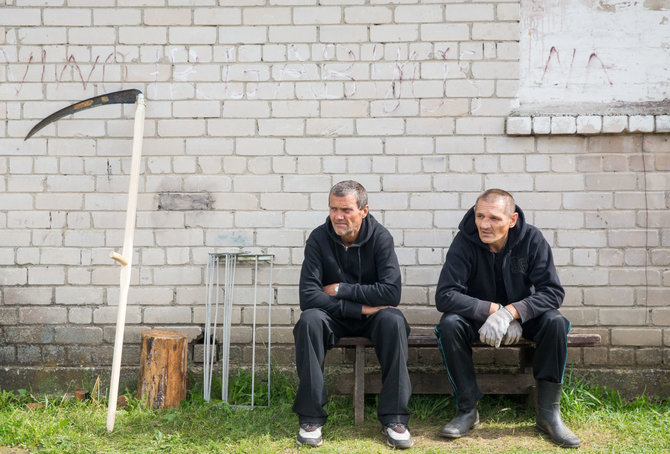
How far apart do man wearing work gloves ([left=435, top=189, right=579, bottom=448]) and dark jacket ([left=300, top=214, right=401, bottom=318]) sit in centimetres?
35

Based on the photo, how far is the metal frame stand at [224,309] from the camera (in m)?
4.23

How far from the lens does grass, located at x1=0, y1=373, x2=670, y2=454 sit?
137 inches

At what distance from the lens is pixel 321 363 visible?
365 centimetres

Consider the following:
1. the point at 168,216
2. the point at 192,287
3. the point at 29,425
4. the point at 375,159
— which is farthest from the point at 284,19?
the point at 29,425

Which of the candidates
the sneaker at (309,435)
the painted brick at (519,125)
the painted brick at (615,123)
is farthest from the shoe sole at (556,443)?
the painted brick at (615,123)

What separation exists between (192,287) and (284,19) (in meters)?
2.05

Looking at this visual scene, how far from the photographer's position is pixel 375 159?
175 inches

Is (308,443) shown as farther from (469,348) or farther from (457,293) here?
(457,293)

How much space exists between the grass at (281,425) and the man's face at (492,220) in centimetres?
116

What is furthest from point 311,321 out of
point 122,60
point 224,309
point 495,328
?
point 122,60

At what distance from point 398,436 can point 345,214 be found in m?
1.33

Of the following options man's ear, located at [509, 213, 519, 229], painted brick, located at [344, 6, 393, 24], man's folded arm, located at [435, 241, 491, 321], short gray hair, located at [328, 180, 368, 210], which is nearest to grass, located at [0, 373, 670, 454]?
man's folded arm, located at [435, 241, 491, 321]

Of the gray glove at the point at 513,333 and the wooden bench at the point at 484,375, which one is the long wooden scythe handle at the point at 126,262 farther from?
the gray glove at the point at 513,333

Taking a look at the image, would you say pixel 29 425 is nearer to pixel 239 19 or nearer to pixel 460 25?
pixel 239 19
